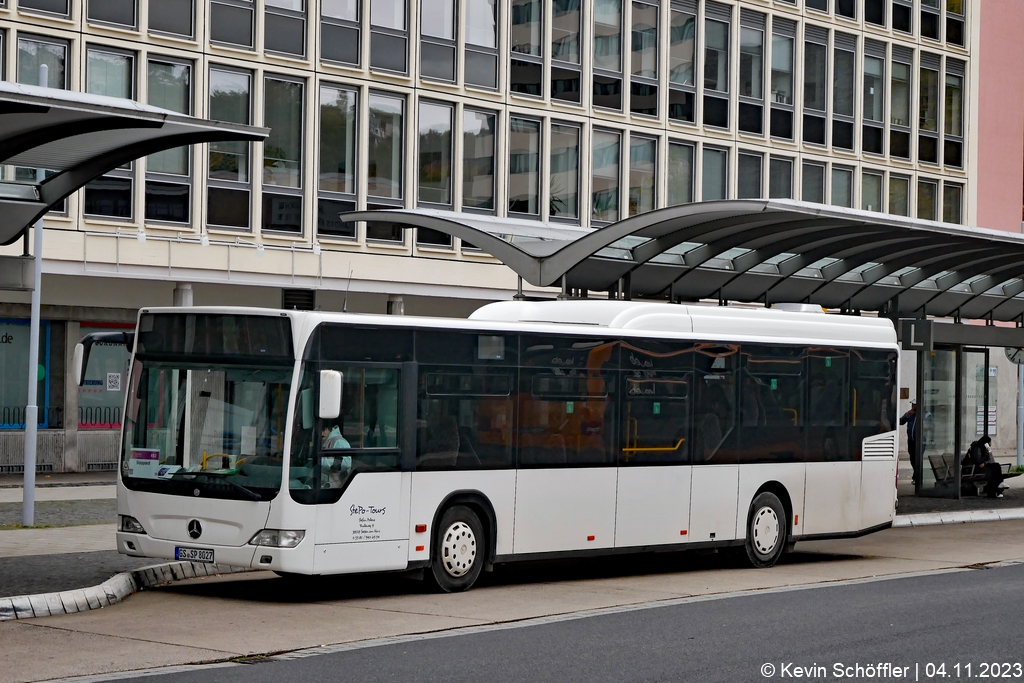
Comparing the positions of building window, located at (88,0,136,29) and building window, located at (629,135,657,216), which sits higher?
building window, located at (88,0,136,29)

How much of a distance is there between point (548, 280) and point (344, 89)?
13780mm

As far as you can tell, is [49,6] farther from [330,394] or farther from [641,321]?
[330,394]

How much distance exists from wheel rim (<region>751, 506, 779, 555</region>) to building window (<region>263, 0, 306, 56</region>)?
1718cm

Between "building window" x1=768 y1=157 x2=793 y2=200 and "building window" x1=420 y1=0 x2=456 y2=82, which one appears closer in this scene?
"building window" x1=420 y1=0 x2=456 y2=82

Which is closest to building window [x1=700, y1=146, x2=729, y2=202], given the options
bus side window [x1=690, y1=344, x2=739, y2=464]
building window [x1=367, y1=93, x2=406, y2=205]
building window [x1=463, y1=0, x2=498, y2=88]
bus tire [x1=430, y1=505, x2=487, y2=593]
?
building window [x1=463, y1=0, x2=498, y2=88]

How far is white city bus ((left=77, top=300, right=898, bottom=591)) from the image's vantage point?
13164 millimetres

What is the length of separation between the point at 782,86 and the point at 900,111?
5.55 meters

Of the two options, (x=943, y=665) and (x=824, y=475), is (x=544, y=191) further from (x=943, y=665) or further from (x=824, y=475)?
(x=943, y=665)

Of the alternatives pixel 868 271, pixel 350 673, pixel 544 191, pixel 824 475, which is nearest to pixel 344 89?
pixel 544 191

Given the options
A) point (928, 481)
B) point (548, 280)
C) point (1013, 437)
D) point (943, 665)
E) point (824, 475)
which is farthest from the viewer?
point (1013, 437)

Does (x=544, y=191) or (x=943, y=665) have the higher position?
(x=544, y=191)

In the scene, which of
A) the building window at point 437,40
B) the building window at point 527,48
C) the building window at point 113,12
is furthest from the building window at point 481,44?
the building window at point 113,12

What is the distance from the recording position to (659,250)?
2005 cm

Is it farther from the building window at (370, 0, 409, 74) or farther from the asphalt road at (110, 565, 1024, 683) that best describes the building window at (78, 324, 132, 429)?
the asphalt road at (110, 565, 1024, 683)
